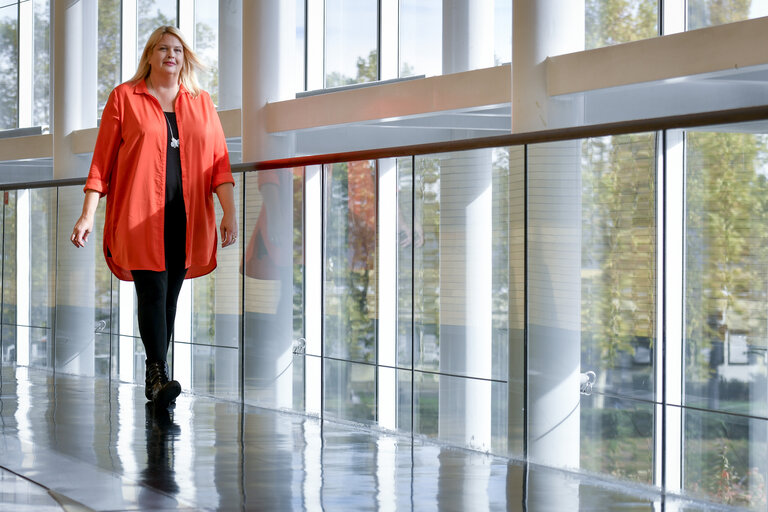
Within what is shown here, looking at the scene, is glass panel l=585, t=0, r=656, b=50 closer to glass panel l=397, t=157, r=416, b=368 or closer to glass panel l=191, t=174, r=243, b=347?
glass panel l=397, t=157, r=416, b=368

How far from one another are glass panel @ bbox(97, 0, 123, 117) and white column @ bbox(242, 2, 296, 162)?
696 centimetres

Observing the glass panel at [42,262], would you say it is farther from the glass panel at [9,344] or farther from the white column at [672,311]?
the white column at [672,311]

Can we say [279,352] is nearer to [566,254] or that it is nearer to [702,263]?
[566,254]

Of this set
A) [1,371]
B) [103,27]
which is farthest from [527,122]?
[103,27]

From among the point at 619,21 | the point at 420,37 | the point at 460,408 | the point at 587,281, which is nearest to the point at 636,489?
the point at 587,281

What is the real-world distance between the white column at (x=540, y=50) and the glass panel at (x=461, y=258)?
85 cm

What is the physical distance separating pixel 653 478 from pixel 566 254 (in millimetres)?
1410

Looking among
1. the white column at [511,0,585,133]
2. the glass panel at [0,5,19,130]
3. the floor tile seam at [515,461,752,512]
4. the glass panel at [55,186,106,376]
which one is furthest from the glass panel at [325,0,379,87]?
the floor tile seam at [515,461,752,512]

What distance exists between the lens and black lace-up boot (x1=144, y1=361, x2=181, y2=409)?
369cm

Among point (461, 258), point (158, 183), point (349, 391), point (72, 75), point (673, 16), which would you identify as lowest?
point (349, 391)

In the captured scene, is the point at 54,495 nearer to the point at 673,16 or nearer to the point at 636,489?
the point at 636,489

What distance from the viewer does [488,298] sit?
580 centimetres

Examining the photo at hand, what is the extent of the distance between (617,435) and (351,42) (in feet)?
29.1

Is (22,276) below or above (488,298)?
above
